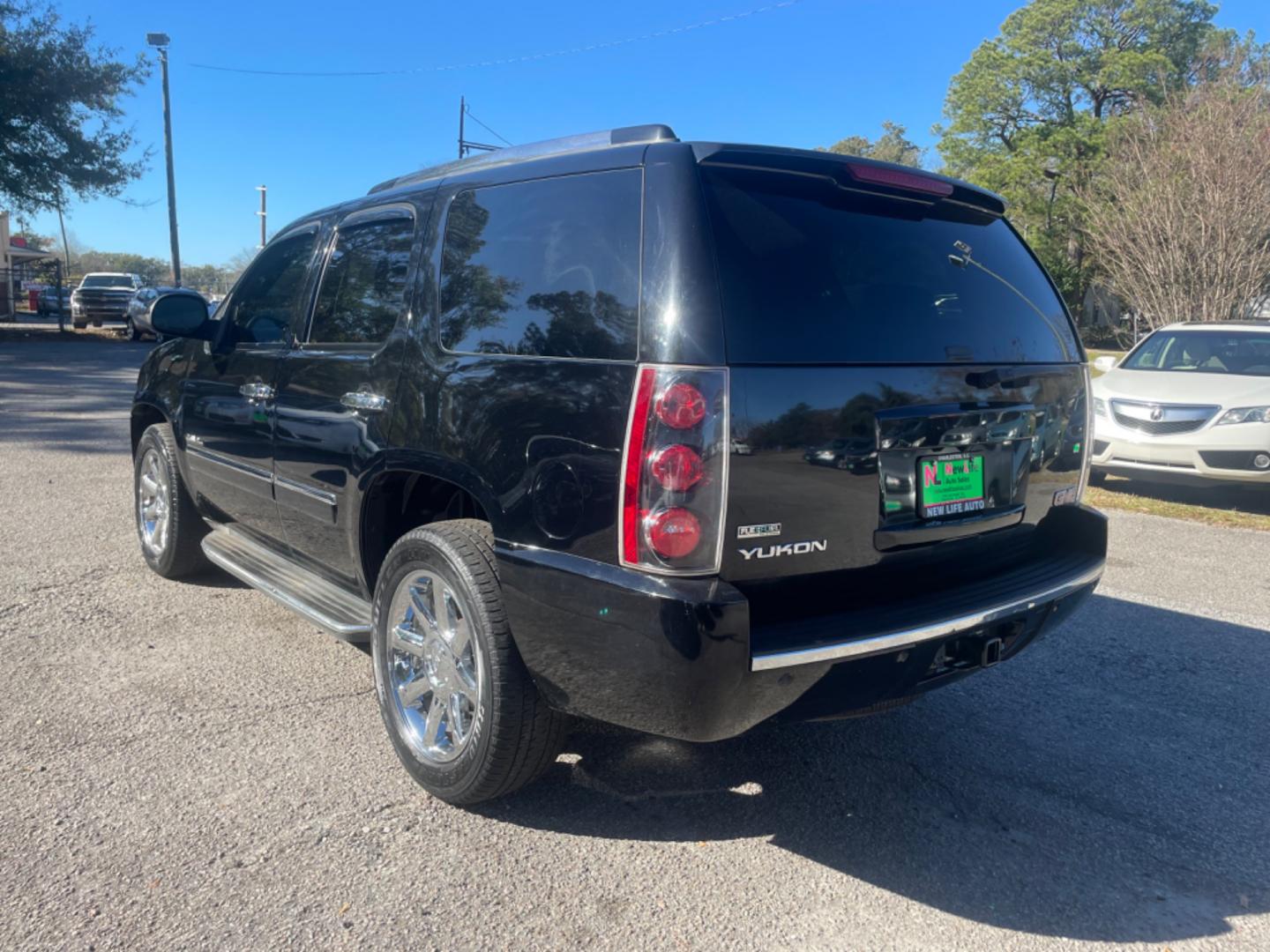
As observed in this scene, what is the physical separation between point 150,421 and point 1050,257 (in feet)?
128

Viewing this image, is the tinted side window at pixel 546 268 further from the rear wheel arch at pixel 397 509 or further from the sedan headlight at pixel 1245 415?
the sedan headlight at pixel 1245 415

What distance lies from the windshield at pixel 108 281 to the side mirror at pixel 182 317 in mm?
29732

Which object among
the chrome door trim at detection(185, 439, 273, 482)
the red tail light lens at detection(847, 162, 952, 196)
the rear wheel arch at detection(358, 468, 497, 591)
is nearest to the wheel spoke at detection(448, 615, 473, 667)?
the rear wheel arch at detection(358, 468, 497, 591)

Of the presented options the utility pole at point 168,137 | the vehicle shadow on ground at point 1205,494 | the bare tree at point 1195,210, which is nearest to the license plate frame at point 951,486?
the vehicle shadow on ground at point 1205,494

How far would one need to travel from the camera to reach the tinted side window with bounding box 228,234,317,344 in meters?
4.15

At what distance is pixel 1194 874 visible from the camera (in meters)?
2.78

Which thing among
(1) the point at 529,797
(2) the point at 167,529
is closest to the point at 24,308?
(2) the point at 167,529

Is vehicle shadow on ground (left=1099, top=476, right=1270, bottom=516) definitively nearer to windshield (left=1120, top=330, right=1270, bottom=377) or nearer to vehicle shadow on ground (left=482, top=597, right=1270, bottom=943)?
windshield (left=1120, top=330, right=1270, bottom=377)

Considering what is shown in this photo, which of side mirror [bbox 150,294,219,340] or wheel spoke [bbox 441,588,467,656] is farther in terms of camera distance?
side mirror [bbox 150,294,219,340]

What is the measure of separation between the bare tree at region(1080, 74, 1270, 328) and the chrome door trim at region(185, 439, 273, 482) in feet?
57.1

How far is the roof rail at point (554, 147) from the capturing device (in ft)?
9.05

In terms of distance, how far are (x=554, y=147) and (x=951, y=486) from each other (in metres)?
1.59

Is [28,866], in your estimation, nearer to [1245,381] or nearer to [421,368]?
[421,368]

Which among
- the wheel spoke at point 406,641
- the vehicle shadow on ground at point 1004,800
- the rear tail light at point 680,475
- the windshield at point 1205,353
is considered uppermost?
the windshield at point 1205,353
